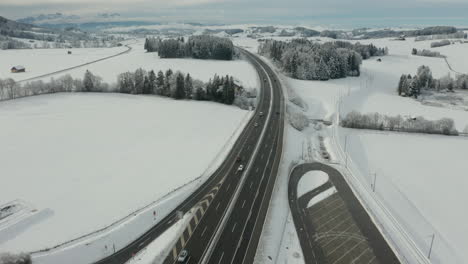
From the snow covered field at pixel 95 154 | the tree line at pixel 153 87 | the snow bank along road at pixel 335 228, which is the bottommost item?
the snow bank along road at pixel 335 228

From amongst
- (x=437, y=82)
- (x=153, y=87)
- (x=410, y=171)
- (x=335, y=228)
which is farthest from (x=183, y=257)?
(x=437, y=82)

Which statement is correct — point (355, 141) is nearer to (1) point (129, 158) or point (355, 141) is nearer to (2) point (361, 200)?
(2) point (361, 200)

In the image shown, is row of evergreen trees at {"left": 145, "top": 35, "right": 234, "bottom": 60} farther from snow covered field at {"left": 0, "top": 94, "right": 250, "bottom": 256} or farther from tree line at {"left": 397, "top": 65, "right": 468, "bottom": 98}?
tree line at {"left": 397, "top": 65, "right": 468, "bottom": 98}

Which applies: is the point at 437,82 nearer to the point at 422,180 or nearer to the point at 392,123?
the point at 392,123

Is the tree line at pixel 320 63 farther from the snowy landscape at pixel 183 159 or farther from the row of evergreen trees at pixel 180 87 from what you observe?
the row of evergreen trees at pixel 180 87

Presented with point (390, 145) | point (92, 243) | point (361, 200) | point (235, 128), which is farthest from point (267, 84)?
point (92, 243)

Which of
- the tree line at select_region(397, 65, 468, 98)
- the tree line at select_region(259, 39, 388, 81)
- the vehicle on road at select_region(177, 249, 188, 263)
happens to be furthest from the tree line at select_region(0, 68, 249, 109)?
the tree line at select_region(397, 65, 468, 98)

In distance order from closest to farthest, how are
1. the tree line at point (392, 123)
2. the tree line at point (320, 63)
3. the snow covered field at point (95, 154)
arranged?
the snow covered field at point (95, 154) → the tree line at point (392, 123) → the tree line at point (320, 63)

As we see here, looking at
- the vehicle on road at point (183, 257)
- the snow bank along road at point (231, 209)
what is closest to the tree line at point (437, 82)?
the snow bank along road at point (231, 209)
